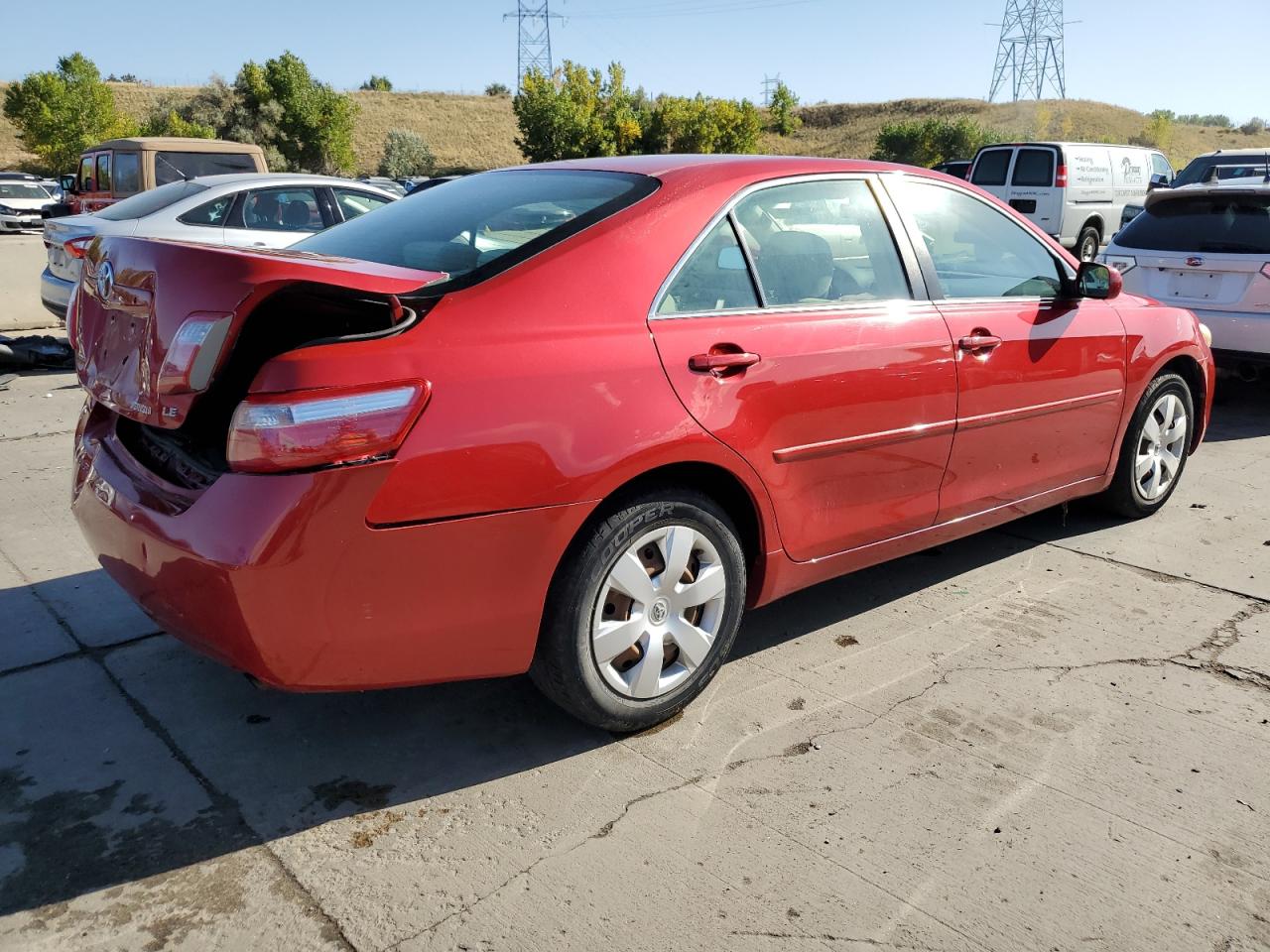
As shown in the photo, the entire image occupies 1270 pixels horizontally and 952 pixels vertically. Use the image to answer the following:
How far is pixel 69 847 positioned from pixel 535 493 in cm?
140

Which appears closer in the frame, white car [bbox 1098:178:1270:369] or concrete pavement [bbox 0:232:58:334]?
white car [bbox 1098:178:1270:369]

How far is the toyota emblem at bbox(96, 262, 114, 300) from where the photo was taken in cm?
295

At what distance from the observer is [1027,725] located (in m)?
3.28

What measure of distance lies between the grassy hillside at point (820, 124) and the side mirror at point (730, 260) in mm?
76817

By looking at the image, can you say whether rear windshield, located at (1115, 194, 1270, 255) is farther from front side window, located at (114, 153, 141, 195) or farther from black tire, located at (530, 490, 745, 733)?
front side window, located at (114, 153, 141, 195)

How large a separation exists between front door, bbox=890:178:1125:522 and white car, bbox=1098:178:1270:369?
3.45 m

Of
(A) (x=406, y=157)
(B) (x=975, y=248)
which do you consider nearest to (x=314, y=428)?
(B) (x=975, y=248)

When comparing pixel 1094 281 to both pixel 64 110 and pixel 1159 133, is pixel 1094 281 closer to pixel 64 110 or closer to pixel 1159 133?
pixel 64 110

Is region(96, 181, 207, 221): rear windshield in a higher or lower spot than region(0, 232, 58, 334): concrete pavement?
higher

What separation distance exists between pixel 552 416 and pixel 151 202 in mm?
8197

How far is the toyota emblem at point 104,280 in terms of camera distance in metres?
2.95

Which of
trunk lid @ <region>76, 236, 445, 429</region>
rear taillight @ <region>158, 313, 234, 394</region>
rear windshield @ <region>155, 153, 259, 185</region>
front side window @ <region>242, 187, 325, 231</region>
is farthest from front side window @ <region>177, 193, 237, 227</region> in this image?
rear taillight @ <region>158, 313, 234, 394</region>

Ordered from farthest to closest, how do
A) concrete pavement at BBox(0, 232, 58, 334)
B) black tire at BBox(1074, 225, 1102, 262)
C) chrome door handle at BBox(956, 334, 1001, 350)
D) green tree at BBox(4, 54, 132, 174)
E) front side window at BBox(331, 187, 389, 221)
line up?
green tree at BBox(4, 54, 132, 174), black tire at BBox(1074, 225, 1102, 262), concrete pavement at BBox(0, 232, 58, 334), front side window at BBox(331, 187, 389, 221), chrome door handle at BBox(956, 334, 1001, 350)

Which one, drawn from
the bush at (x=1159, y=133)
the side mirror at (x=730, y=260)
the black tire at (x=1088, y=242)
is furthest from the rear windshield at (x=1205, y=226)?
the bush at (x=1159, y=133)
